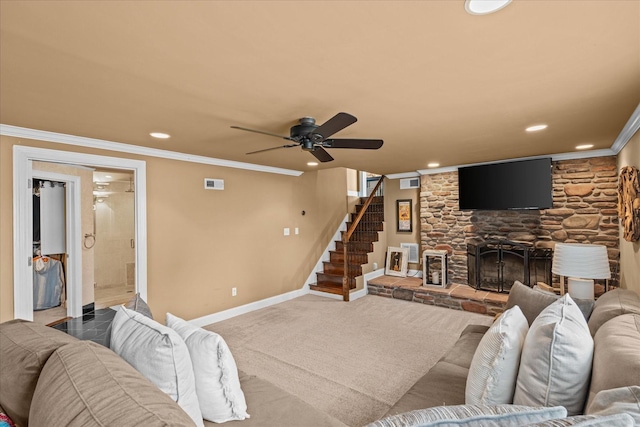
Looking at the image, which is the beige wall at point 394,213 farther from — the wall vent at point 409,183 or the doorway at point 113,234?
the doorway at point 113,234

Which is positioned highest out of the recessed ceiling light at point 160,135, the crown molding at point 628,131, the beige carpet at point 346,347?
the recessed ceiling light at point 160,135

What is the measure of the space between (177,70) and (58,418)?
166cm

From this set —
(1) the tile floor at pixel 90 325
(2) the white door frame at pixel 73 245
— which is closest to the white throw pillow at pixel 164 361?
(1) the tile floor at pixel 90 325

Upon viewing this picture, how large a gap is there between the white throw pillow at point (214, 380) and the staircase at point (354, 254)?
13.6ft

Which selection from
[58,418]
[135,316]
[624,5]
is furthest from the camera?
[135,316]

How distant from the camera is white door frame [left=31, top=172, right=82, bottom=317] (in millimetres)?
4711

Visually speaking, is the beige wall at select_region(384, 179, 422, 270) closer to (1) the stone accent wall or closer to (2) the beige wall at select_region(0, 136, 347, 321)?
(1) the stone accent wall

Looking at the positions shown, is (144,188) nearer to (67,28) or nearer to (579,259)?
(67,28)

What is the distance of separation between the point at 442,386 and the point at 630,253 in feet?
10.2

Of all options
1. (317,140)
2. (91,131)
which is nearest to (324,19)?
(317,140)

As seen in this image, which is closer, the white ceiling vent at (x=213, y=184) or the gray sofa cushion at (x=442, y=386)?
the gray sofa cushion at (x=442, y=386)

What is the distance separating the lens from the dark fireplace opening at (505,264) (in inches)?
190

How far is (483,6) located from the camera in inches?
50.0

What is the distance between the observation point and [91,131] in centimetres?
303
